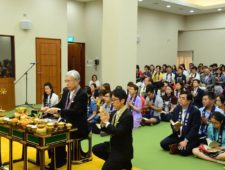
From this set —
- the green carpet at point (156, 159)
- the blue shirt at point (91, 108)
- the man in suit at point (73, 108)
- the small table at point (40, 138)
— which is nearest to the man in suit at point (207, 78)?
the green carpet at point (156, 159)

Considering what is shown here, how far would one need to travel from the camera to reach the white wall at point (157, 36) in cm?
1332

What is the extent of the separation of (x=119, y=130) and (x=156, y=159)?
158 cm

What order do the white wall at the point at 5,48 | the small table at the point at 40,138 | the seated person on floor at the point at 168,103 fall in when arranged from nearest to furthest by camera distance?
the small table at the point at 40,138 → the seated person on floor at the point at 168,103 → the white wall at the point at 5,48

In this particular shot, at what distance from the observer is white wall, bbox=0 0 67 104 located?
9.22 meters

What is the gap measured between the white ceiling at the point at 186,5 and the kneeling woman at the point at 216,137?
26.4 feet

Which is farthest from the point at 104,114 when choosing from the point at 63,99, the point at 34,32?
the point at 34,32

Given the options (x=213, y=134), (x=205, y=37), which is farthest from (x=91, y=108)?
(x=205, y=37)

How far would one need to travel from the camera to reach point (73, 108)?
13.3 feet

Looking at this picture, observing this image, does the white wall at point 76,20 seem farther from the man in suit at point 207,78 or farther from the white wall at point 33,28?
the man in suit at point 207,78

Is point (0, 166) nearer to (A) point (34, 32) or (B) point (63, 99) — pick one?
(B) point (63, 99)

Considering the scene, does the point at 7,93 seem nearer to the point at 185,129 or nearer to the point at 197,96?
the point at 197,96

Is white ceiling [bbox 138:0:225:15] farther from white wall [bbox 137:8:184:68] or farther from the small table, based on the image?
the small table

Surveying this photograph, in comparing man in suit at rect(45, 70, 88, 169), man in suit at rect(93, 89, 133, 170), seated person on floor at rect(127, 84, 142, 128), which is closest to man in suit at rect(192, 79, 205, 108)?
seated person on floor at rect(127, 84, 142, 128)

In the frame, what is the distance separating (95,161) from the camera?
454 cm
